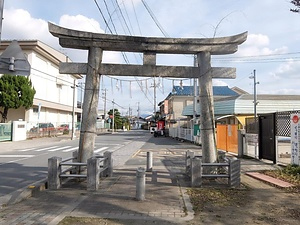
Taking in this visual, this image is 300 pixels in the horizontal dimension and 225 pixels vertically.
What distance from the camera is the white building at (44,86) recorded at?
39.1m

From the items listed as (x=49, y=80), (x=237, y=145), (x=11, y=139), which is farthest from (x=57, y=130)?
(x=237, y=145)

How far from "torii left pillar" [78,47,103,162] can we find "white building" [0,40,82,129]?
1118 inches

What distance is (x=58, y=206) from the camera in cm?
598

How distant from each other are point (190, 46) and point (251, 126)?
7.38 m

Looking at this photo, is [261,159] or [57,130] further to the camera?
[57,130]

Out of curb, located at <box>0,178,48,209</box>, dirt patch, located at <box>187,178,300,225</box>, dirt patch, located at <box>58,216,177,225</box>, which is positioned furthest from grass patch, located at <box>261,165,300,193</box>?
curb, located at <box>0,178,48,209</box>

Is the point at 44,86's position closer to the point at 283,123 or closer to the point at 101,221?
the point at 283,123

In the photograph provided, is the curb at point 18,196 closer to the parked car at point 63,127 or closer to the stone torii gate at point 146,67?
the stone torii gate at point 146,67

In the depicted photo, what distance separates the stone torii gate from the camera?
8773mm

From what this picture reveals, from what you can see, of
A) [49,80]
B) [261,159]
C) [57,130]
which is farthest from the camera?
[49,80]

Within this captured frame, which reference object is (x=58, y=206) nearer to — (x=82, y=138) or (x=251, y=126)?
(x=82, y=138)

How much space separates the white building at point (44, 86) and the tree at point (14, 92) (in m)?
1.84

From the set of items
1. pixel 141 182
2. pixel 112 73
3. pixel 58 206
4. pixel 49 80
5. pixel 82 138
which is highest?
pixel 49 80

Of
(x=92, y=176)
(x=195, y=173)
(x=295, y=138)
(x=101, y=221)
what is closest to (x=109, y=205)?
(x=101, y=221)
